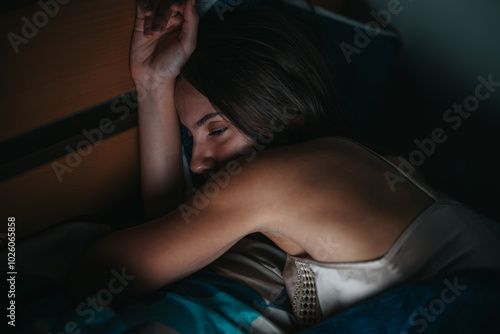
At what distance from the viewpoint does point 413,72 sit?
4.58 ft

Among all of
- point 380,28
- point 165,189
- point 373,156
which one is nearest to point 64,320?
point 165,189

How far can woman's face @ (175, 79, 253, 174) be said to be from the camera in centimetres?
88

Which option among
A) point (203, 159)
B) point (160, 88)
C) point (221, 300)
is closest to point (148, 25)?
point (160, 88)

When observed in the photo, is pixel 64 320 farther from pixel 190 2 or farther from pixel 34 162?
pixel 190 2

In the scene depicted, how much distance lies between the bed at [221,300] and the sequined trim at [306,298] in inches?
1.0

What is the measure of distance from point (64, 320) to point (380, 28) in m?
1.21

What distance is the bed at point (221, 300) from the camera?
0.63 meters

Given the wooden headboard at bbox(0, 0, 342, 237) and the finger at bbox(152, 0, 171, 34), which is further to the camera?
the finger at bbox(152, 0, 171, 34)

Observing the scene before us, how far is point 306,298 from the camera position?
2.55ft

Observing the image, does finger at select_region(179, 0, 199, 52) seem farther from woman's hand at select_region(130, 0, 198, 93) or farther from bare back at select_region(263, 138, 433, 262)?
bare back at select_region(263, 138, 433, 262)

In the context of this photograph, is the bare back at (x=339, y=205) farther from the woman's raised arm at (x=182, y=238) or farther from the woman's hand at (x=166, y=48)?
the woman's hand at (x=166, y=48)

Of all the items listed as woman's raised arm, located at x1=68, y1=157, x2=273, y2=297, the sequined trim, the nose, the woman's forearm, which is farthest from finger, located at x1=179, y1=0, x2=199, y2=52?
the sequined trim

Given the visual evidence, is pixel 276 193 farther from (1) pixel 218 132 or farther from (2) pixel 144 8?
(2) pixel 144 8

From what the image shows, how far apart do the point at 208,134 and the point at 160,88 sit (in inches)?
7.1
